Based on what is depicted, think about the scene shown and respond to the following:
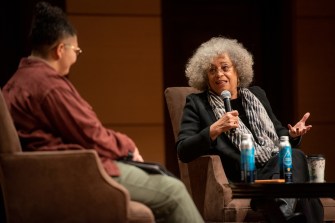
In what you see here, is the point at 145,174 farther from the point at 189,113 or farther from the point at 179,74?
the point at 179,74

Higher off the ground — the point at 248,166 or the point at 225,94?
the point at 225,94

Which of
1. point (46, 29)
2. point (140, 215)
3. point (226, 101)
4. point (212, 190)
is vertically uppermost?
point (46, 29)

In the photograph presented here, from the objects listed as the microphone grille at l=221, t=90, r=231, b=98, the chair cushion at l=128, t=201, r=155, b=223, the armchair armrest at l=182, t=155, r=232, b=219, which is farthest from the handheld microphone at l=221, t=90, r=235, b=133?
the chair cushion at l=128, t=201, r=155, b=223

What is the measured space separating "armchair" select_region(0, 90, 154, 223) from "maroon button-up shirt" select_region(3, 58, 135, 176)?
89 millimetres

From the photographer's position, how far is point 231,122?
3.75 m

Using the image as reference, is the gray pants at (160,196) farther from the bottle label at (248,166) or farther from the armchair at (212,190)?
the armchair at (212,190)

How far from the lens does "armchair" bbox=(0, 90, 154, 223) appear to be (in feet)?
9.20

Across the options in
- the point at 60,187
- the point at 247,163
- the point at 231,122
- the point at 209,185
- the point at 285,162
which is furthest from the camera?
the point at 209,185

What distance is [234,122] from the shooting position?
3.77 meters

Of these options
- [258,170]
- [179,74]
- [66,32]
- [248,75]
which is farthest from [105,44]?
[66,32]

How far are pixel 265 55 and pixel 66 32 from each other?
3801 mm

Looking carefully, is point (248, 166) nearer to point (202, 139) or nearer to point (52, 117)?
point (202, 139)

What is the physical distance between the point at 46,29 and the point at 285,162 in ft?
4.41

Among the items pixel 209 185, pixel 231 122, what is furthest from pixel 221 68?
pixel 209 185
